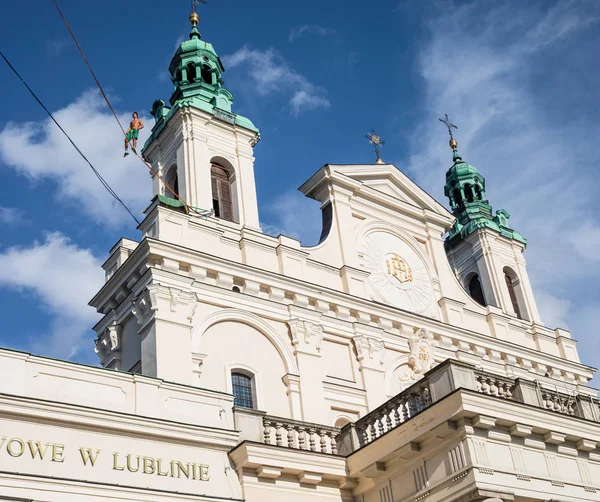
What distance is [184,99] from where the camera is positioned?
28609 millimetres

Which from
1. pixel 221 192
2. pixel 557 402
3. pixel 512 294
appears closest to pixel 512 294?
pixel 512 294

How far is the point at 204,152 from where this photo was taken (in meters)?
27.4

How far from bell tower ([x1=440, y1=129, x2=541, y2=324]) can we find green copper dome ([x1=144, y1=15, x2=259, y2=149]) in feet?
37.6

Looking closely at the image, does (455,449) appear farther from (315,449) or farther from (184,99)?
(184,99)

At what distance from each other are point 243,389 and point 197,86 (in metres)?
11.8

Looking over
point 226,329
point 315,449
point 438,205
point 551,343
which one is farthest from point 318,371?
point 551,343

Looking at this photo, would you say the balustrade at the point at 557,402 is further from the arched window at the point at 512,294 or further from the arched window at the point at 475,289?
the arched window at the point at 475,289

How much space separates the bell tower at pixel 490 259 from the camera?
34250 mm

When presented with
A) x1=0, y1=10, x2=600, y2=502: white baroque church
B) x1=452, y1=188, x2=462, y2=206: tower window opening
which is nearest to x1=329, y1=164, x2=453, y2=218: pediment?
x1=0, y1=10, x2=600, y2=502: white baroque church

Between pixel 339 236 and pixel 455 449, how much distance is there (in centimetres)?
1170

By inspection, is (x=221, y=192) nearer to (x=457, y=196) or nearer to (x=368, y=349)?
(x=368, y=349)

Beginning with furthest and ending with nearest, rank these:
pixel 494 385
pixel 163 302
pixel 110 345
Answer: pixel 110 345 < pixel 163 302 < pixel 494 385

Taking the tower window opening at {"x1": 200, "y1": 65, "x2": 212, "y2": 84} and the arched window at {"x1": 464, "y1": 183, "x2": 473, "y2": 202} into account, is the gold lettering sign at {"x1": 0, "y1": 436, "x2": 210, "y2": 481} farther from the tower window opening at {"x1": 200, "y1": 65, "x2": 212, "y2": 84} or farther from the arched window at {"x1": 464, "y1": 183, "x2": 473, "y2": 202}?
the arched window at {"x1": 464, "y1": 183, "x2": 473, "y2": 202}

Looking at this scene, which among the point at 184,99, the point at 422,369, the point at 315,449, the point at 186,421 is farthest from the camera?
the point at 184,99
